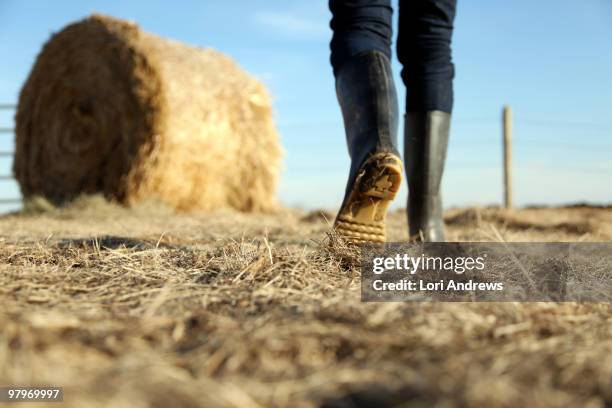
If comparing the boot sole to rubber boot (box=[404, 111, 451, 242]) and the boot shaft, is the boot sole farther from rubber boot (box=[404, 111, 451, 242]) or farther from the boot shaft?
rubber boot (box=[404, 111, 451, 242])


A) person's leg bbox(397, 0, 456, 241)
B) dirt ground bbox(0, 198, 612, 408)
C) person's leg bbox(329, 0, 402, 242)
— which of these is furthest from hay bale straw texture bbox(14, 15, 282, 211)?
dirt ground bbox(0, 198, 612, 408)

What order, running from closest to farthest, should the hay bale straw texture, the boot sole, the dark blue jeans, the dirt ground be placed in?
1. the dirt ground
2. the boot sole
3. the dark blue jeans
4. the hay bale straw texture

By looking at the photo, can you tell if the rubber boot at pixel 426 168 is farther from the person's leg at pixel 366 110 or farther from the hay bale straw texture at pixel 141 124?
the hay bale straw texture at pixel 141 124

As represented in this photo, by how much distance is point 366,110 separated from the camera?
1.59 meters

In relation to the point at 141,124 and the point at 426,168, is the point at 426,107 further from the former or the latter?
the point at 141,124

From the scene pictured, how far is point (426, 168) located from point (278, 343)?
1.30 m

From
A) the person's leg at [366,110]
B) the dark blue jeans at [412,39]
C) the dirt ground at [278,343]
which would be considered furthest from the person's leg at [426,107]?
the dirt ground at [278,343]

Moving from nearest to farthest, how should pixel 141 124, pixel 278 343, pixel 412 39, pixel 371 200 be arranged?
pixel 278 343, pixel 371 200, pixel 412 39, pixel 141 124

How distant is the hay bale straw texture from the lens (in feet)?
15.1

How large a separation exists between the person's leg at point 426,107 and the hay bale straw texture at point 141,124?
293 centimetres

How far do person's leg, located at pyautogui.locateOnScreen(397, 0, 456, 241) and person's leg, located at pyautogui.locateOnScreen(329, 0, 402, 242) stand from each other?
0.21 meters

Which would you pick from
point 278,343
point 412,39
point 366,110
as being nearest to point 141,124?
point 412,39

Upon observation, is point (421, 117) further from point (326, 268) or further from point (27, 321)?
point (27, 321)

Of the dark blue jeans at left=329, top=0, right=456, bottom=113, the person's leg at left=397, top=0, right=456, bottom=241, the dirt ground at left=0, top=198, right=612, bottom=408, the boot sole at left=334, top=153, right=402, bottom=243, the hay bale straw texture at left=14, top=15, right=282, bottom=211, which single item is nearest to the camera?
the dirt ground at left=0, top=198, right=612, bottom=408
